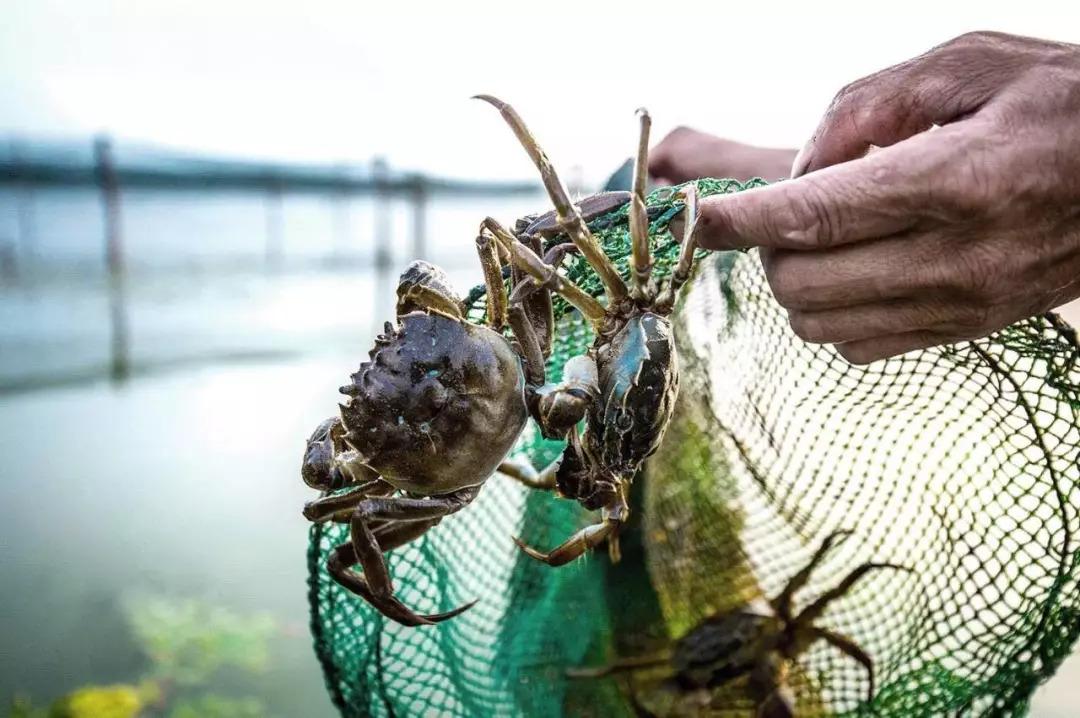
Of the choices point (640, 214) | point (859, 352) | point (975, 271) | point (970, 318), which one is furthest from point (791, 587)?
point (640, 214)

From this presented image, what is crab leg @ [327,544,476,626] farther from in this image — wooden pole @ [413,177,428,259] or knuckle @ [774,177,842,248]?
wooden pole @ [413,177,428,259]

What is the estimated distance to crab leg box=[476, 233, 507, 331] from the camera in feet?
4.62

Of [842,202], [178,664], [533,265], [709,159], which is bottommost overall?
[178,664]

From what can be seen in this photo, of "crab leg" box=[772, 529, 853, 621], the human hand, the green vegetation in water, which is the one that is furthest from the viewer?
the green vegetation in water

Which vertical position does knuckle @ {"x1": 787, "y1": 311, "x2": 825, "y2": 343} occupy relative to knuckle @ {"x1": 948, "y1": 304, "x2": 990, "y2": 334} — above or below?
below

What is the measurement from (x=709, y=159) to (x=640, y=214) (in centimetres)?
124

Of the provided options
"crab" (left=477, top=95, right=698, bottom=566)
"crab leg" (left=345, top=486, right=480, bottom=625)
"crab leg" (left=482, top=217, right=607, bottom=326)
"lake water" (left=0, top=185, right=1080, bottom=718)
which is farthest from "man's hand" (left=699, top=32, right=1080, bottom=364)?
"lake water" (left=0, top=185, right=1080, bottom=718)

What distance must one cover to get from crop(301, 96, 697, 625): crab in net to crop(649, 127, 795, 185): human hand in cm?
107

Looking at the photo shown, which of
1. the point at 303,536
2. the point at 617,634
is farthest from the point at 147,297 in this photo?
the point at 617,634

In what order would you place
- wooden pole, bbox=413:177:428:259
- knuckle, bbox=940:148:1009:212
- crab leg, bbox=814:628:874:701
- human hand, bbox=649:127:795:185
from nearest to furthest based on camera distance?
1. knuckle, bbox=940:148:1009:212
2. crab leg, bbox=814:628:874:701
3. human hand, bbox=649:127:795:185
4. wooden pole, bbox=413:177:428:259

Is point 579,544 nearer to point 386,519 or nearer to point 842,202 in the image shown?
point 386,519

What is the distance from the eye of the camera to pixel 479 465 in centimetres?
140

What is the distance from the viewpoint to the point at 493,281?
1.44 meters

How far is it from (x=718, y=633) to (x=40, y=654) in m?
2.45
